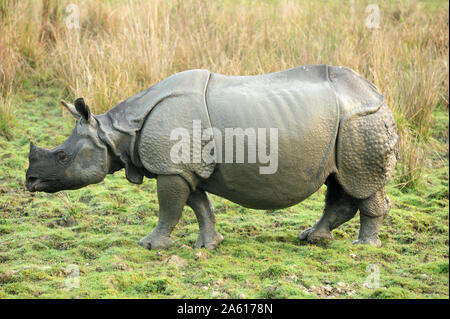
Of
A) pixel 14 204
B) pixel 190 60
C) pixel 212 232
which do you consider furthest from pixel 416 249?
pixel 190 60

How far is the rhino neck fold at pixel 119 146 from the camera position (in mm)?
4805

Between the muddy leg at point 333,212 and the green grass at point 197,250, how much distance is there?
0.38ft

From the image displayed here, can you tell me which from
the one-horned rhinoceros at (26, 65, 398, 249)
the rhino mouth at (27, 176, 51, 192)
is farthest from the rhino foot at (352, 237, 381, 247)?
the rhino mouth at (27, 176, 51, 192)

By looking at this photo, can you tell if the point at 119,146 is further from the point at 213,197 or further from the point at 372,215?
the point at 372,215

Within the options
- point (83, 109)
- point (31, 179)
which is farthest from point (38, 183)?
point (83, 109)

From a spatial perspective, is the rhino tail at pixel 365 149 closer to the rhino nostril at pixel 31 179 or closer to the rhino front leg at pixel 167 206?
the rhino front leg at pixel 167 206

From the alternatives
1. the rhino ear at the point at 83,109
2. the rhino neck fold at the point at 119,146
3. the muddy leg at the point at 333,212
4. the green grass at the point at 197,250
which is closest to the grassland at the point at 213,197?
the green grass at the point at 197,250

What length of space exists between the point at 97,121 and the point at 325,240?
2.16 metres

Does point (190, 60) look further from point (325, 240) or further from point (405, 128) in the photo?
point (325, 240)

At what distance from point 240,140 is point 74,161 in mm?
1282

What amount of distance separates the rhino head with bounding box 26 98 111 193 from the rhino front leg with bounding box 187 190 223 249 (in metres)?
0.79

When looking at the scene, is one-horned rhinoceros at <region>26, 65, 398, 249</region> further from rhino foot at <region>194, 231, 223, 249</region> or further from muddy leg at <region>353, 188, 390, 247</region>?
rhino foot at <region>194, 231, 223, 249</region>

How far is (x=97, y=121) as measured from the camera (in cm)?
487

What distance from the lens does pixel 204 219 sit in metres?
5.17
